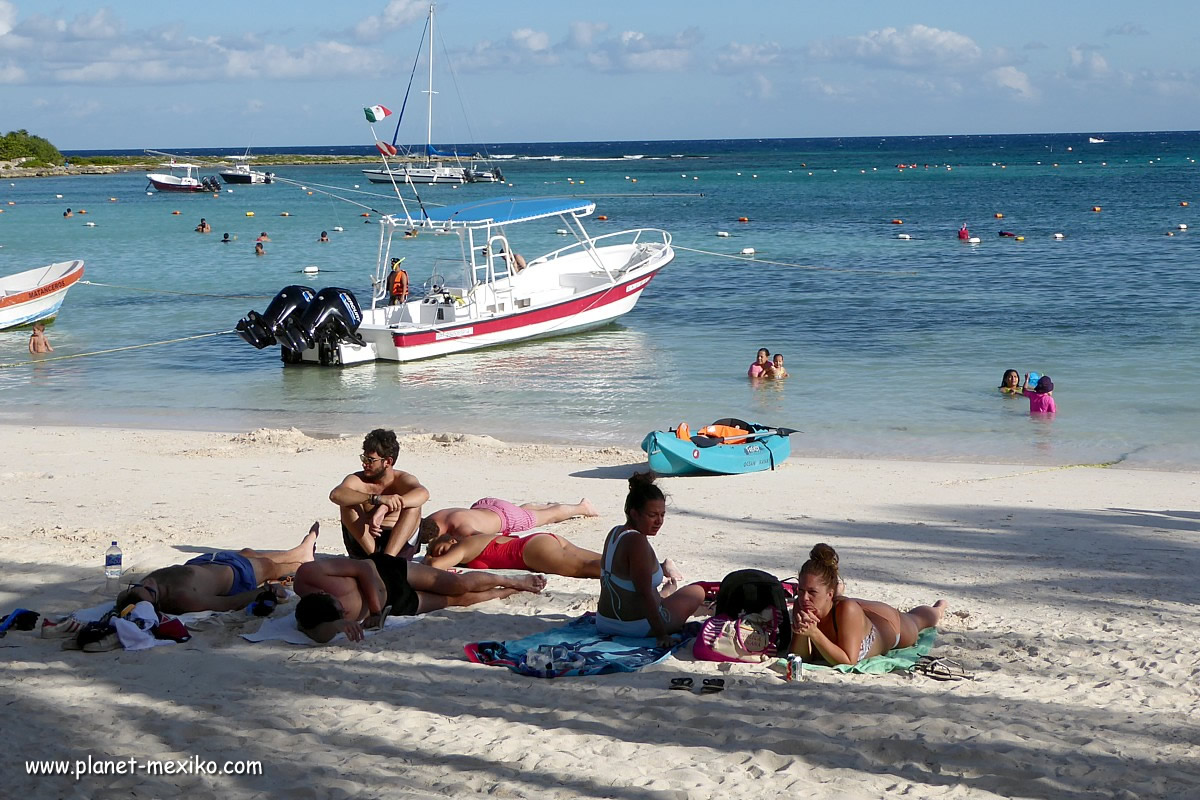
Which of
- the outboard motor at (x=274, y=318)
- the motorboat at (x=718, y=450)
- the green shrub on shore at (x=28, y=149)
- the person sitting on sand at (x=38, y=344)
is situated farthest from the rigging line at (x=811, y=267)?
the green shrub on shore at (x=28, y=149)

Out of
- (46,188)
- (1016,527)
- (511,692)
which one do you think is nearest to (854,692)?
(511,692)

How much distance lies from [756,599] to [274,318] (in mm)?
13039

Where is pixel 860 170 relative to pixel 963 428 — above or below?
above

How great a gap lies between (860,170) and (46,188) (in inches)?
2350

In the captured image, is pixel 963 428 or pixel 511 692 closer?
pixel 511 692

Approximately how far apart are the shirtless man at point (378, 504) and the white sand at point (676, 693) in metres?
0.61

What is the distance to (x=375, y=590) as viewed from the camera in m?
6.27

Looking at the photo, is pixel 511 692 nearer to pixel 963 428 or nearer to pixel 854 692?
pixel 854 692

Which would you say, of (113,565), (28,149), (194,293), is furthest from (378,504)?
(28,149)

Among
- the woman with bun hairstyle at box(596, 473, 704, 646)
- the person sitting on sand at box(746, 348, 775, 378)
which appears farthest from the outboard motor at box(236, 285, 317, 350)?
the woman with bun hairstyle at box(596, 473, 704, 646)

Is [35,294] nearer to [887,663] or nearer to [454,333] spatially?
[454,333]

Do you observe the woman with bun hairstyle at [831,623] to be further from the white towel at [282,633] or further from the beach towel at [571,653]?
the white towel at [282,633]

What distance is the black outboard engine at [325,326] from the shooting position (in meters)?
17.7

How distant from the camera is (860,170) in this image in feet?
310
